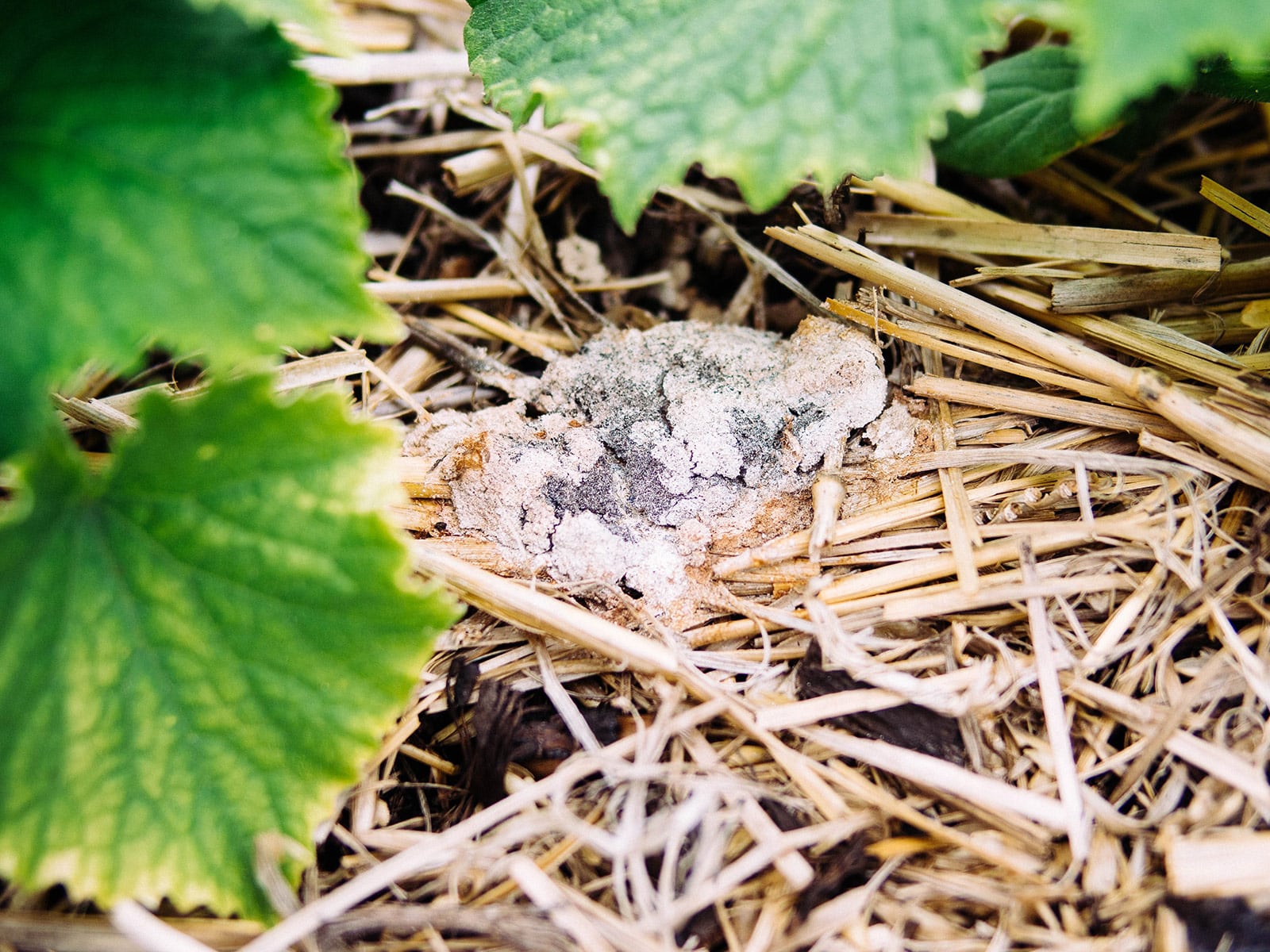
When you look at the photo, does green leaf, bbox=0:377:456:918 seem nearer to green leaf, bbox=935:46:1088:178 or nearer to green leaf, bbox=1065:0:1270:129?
green leaf, bbox=1065:0:1270:129

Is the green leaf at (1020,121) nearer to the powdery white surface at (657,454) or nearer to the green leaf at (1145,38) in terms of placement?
the powdery white surface at (657,454)

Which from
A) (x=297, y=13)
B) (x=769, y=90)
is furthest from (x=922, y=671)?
(x=297, y=13)

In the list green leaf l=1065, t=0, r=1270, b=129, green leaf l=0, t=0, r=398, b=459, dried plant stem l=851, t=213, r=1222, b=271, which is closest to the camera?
green leaf l=1065, t=0, r=1270, b=129

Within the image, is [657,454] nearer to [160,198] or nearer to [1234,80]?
[160,198]

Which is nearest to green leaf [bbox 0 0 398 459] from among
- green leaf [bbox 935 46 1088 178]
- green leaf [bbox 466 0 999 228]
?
green leaf [bbox 466 0 999 228]

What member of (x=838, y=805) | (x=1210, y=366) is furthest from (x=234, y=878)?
(x=1210, y=366)

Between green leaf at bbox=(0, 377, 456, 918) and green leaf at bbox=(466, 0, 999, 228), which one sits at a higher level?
green leaf at bbox=(466, 0, 999, 228)
